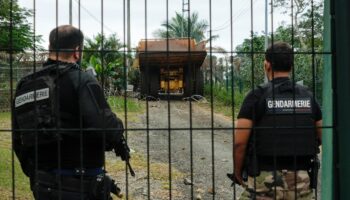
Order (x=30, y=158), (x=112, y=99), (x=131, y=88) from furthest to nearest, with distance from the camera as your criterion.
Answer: (x=112, y=99) → (x=131, y=88) → (x=30, y=158)

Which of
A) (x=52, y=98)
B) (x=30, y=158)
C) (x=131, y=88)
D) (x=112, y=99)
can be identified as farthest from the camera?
(x=112, y=99)

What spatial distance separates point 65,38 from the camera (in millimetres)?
3074

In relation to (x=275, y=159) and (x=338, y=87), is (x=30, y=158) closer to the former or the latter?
(x=275, y=159)

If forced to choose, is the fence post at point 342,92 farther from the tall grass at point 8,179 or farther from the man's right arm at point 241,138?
the tall grass at point 8,179

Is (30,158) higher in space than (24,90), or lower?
lower

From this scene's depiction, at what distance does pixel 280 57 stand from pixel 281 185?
0.73 metres

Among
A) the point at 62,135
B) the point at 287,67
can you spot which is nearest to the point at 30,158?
the point at 62,135

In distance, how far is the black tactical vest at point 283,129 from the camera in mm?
3146

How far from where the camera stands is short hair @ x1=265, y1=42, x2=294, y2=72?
319 cm

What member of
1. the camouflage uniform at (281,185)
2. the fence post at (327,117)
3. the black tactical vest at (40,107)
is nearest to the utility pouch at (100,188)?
the black tactical vest at (40,107)

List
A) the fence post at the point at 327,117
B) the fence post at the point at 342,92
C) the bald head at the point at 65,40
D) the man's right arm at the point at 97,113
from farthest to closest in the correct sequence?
the fence post at the point at 327,117
the fence post at the point at 342,92
the bald head at the point at 65,40
the man's right arm at the point at 97,113

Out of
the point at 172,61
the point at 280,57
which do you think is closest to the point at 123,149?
the point at 280,57

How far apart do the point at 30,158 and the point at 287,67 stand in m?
1.56

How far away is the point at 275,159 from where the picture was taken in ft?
10.3
